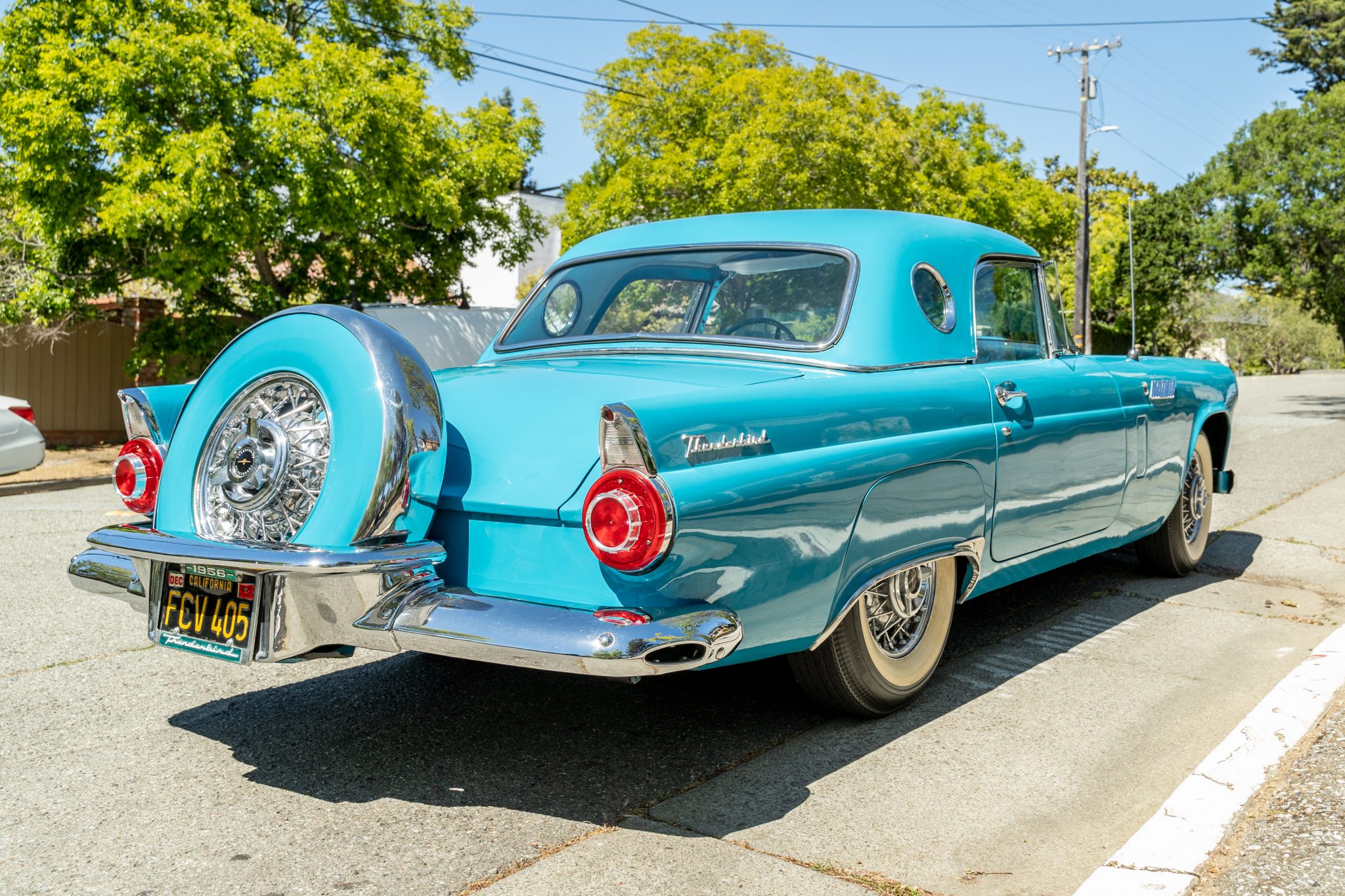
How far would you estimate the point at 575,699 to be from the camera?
4.11m

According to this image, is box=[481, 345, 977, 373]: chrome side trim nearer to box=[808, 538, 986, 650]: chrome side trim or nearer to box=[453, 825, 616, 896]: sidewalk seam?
box=[808, 538, 986, 650]: chrome side trim

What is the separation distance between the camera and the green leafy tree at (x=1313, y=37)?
3503 cm

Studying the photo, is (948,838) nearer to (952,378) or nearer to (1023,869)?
(1023,869)

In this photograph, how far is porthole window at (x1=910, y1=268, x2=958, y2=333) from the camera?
4.12 meters

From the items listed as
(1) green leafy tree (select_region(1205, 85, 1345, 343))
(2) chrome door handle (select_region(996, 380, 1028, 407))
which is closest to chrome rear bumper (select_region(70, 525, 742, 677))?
(2) chrome door handle (select_region(996, 380, 1028, 407))

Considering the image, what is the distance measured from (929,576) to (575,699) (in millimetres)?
1343

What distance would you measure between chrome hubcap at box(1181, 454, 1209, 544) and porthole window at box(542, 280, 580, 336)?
3.60 m

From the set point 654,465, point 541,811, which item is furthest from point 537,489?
point 541,811

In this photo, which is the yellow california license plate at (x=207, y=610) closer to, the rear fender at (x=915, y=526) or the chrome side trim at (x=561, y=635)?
the chrome side trim at (x=561, y=635)

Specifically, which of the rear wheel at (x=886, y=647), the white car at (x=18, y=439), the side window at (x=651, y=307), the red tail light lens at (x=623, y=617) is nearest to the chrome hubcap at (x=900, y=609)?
the rear wheel at (x=886, y=647)

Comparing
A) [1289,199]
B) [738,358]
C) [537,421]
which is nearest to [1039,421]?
[738,358]

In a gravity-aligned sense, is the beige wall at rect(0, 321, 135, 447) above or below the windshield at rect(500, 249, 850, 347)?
below

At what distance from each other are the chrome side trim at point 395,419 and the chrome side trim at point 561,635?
251 mm

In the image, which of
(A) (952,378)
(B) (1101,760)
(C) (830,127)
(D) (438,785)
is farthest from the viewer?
(C) (830,127)
